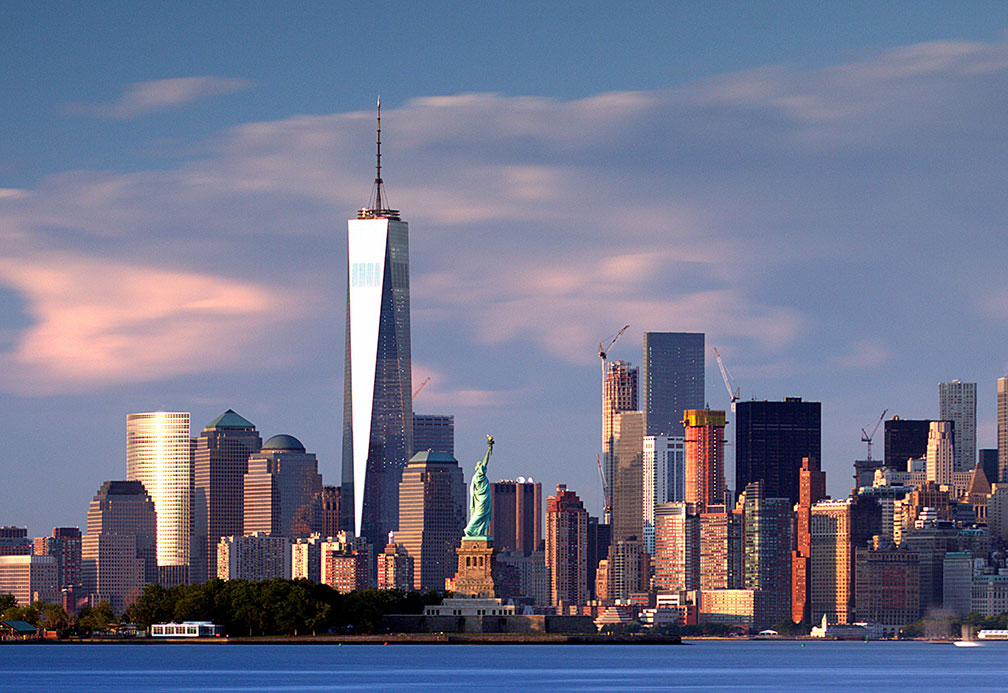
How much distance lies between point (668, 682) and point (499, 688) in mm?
20514

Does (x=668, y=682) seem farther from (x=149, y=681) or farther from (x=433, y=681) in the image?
(x=149, y=681)

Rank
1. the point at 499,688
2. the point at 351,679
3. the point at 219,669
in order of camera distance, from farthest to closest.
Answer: the point at 219,669 < the point at 351,679 < the point at 499,688

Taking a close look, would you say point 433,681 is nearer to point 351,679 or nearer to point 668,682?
point 351,679

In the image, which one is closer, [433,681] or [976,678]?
[433,681]

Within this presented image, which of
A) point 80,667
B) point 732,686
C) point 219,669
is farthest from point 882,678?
point 80,667

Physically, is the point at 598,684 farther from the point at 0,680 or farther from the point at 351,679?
the point at 0,680

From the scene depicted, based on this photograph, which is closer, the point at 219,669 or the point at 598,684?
the point at 598,684

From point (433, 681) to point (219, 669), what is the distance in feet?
89.1

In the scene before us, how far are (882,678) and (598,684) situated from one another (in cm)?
3689

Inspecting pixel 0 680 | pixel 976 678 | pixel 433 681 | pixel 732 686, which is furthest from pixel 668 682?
pixel 0 680

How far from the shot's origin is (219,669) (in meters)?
187

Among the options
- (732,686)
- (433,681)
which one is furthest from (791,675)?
(433,681)

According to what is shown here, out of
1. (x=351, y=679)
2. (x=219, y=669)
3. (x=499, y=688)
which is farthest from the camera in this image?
(x=219, y=669)

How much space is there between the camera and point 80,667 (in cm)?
19500
